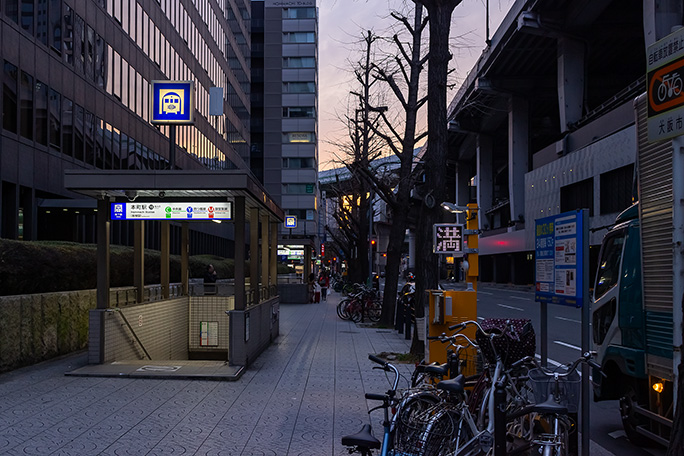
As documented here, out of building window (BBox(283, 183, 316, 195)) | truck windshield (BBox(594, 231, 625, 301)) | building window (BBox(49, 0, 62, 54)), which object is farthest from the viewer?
building window (BBox(283, 183, 316, 195))

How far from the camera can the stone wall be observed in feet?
36.6

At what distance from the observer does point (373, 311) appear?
2633 centimetres

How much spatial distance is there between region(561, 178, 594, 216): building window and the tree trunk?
3214 centimetres

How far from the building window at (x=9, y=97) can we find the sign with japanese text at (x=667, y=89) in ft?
64.0

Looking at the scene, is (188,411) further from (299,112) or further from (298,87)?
(298,87)

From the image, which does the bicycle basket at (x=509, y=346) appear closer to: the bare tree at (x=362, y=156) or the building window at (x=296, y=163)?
the bare tree at (x=362, y=156)

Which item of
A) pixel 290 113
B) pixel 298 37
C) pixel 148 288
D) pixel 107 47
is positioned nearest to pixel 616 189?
pixel 107 47

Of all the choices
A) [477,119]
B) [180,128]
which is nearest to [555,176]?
[477,119]

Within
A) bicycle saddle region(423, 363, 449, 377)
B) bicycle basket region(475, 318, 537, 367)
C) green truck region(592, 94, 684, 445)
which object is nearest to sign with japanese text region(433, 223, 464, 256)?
green truck region(592, 94, 684, 445)

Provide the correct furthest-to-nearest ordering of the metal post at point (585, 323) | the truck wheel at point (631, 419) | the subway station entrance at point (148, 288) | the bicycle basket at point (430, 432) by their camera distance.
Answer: the subway station entrance at point (148, 288) → the truck wheel at point (631, 419) → the metal post at point (585, 323) → the bicycle basket at point (430, 432)

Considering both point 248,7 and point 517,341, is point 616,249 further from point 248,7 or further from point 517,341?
point 248,7

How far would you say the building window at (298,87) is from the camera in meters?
83.2

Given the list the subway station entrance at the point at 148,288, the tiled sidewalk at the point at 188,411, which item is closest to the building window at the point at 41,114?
the subway station entrance at the point at 148,288

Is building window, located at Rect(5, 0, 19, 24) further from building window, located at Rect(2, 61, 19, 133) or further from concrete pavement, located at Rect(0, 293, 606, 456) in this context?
concrete pavement, located at Rect(0, 293, 606, 456)
